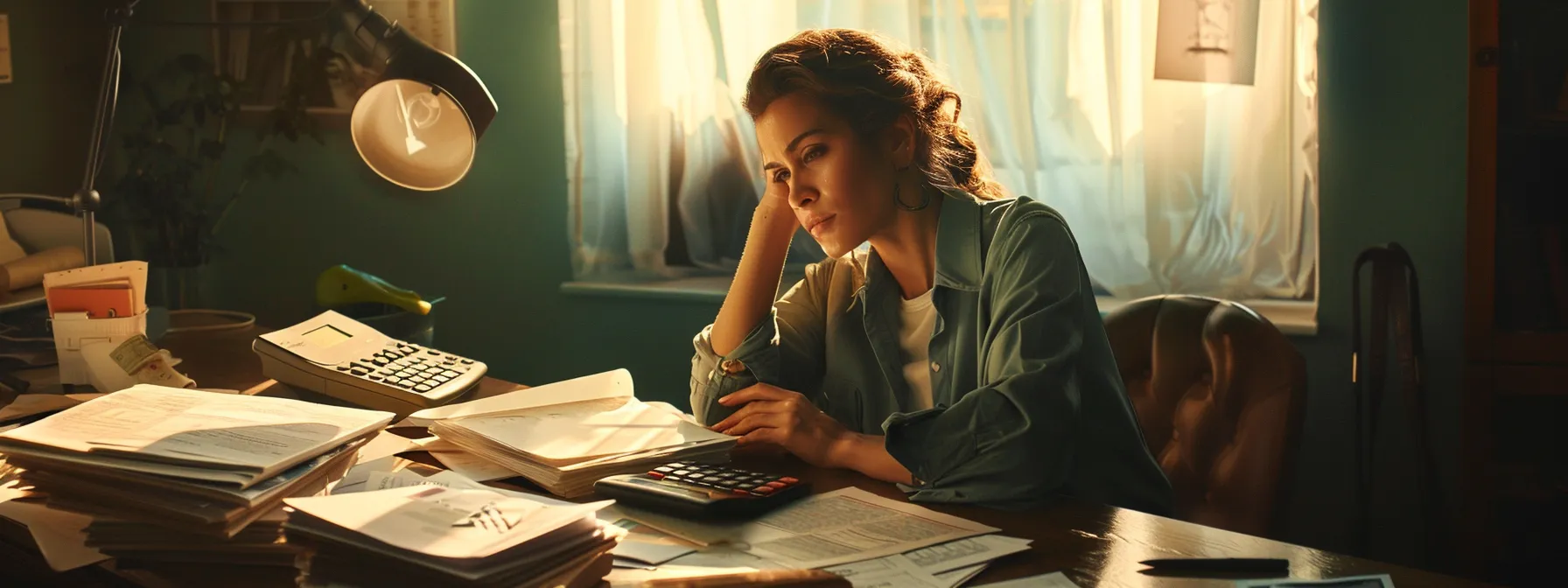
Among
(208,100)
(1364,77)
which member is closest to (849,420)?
(1364,77)

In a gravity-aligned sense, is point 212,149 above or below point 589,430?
above

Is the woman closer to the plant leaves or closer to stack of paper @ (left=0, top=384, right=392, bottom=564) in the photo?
stack of paper @ (left=0, top=384, right=392, bottom=564)

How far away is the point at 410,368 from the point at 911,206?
767 millimetres

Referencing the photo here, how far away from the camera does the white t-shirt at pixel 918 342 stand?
161 cm

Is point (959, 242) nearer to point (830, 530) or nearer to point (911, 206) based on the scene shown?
point (911, 206)

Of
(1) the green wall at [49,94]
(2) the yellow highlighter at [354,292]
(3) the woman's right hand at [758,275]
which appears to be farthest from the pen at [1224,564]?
(1) the green wall at [49,94]

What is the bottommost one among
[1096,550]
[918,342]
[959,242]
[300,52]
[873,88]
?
[1096,550]

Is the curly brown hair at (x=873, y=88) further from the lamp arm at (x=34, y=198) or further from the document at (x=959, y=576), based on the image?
the lamp arm at (x=34, y=198)

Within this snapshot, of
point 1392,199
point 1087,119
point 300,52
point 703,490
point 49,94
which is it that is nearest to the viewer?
point 703,490

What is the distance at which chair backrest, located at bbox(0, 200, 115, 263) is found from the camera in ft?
7.45

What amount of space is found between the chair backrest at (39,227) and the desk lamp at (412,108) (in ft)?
2.63

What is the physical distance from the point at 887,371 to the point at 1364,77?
121 cm

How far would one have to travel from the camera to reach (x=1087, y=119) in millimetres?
2414

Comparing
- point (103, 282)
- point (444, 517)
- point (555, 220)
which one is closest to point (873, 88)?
point (444, 517)
